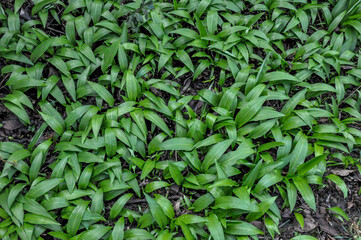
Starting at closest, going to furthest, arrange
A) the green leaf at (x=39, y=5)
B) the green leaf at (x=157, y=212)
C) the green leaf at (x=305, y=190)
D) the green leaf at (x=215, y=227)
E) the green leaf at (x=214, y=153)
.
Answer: the green leaf at (x=215, y=227) < the green leaf at (x=157, y=212) < the green leaf at (x=305, y=190) < the green leaf at (x=214, y=153) < the green leaf at (x=39, y=5)

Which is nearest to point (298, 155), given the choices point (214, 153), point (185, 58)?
point (214, 153)

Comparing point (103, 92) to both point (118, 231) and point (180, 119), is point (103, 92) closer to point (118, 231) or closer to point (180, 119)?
point (180, 119)

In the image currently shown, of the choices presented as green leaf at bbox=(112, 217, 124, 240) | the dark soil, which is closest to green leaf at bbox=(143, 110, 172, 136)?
green leaf at bbox=(112, 217, 124, 240)

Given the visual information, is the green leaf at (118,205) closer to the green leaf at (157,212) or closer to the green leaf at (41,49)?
the green leaf at (157,212)

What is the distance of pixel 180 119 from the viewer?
2.83 meters

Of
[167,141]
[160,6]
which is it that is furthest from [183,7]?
[167,141]

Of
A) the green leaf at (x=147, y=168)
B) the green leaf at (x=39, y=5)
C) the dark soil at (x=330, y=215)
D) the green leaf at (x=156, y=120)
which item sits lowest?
the dark soil at (x=330, y=215)

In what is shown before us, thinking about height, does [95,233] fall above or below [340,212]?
above

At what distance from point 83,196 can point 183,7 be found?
2.25 meters

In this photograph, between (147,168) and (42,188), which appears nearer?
(42,188)

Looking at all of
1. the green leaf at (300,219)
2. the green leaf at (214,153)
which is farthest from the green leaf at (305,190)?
the green leaf at (214,153)

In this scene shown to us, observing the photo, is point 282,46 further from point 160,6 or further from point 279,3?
point 160,6

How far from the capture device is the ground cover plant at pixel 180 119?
246 cm

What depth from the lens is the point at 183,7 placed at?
10.8 ft
